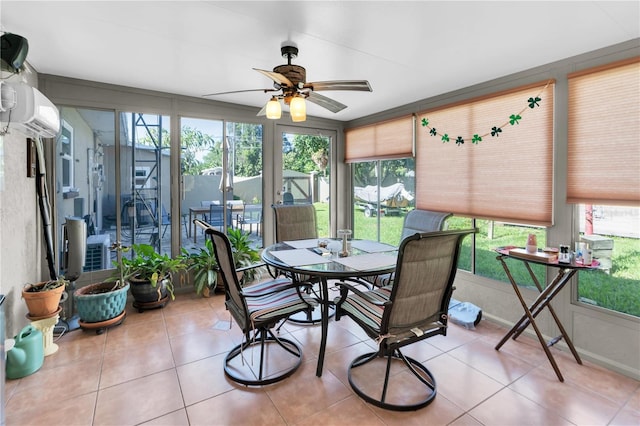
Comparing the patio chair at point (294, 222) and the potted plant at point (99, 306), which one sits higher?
the patio chair at point (294, 222)

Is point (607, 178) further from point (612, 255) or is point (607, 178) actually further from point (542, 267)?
point (542, 267)

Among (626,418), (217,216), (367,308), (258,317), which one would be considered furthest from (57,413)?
(626,418)

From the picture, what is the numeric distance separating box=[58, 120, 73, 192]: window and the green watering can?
63.8 inches

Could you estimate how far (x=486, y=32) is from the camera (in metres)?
2.17

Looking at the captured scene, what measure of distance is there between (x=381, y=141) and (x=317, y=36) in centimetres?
243

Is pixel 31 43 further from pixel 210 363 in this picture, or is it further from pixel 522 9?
pixel 522 9

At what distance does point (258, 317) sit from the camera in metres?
2.04

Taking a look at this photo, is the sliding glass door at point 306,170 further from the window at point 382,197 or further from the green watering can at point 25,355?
the green watering can at point 25,355

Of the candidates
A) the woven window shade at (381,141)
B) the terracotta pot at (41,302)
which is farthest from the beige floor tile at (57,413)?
the woven window shade at (381,141)

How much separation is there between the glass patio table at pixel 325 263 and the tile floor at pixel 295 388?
37 cm

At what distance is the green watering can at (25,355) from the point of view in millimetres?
2143

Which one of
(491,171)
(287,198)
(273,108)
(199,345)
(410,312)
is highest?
(273,108)

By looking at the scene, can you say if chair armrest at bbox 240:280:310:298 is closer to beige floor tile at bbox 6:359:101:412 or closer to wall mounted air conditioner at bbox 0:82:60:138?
beige floor tile at bbox 6:359:101:412

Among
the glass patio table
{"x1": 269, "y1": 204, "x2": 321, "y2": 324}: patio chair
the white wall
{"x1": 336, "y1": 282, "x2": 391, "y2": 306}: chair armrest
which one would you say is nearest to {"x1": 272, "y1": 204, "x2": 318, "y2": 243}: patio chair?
{"x1": 269, "y1": 204, "x2": 321, "y2": 324}: patio chair
